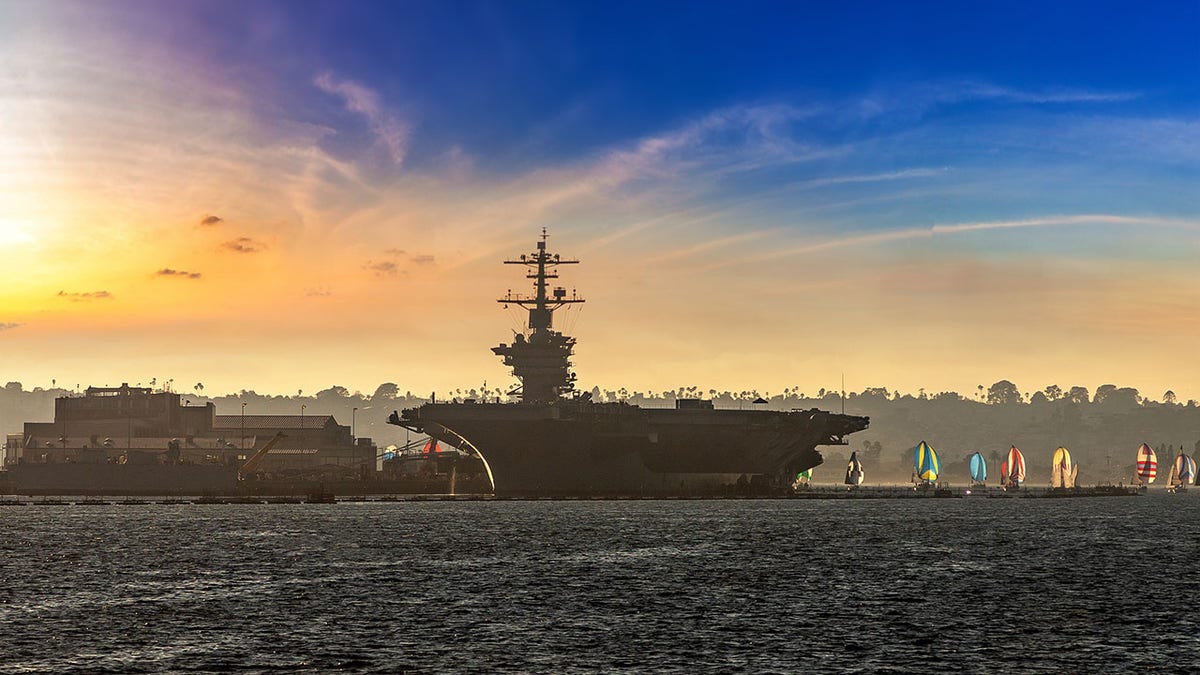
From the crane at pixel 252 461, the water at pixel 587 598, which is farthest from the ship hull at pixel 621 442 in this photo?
the crane at pixel 252 461

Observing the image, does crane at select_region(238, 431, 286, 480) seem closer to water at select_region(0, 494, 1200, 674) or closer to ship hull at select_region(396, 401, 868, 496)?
ship hull at select_region(396, 401, 868, 496)

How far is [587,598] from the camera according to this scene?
180ft

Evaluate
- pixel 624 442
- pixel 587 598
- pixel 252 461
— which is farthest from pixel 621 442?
pixel 587 598

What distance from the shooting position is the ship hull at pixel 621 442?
116 m

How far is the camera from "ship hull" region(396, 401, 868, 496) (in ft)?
381

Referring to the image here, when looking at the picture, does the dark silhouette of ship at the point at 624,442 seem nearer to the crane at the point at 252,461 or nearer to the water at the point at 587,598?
the water at the point at 587,598

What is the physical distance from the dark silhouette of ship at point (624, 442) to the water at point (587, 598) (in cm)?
1457

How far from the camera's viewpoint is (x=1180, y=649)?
41969 mm

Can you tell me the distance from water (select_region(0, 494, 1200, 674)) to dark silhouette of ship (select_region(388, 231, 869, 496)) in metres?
14.6

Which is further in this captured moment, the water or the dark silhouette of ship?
the dark silhouette of ship

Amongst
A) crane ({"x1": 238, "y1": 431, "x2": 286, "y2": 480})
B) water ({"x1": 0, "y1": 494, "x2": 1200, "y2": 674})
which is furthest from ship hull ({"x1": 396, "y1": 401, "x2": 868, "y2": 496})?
crane ({"x1": 238, "y1": 431, "x2": 286, "y2": 480})

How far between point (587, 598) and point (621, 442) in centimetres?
6409

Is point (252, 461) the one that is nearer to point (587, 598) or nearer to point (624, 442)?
point (624, 442)

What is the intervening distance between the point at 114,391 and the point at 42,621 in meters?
144
